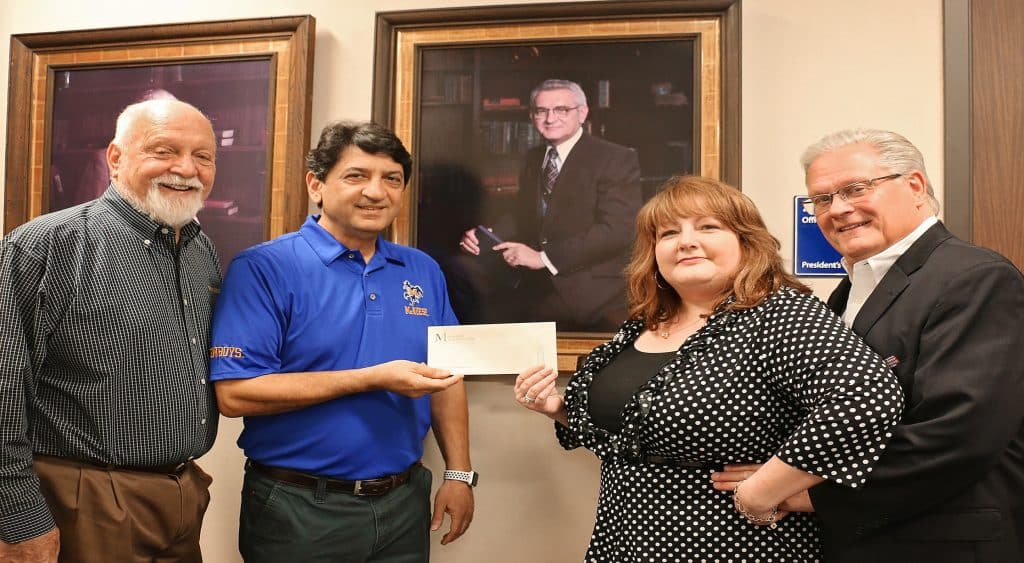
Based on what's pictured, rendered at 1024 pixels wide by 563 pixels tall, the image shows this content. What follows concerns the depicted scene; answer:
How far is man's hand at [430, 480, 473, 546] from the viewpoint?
2.18 m

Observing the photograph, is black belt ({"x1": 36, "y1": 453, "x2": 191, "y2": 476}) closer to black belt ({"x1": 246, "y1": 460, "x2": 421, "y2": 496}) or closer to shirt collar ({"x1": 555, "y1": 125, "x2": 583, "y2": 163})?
black belt ({"x1": 246, "y1": 460, "x2": 421, "y2": 496})

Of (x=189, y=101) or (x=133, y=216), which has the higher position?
(x=189, y=101)

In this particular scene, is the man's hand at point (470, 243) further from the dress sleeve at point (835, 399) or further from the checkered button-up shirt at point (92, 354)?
the dress sleeve at point (835, 399)

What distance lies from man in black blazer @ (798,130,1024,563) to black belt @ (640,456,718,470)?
0.61 feet

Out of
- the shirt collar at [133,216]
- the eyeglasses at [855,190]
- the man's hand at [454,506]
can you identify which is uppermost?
the eyeglasses at [855,190]

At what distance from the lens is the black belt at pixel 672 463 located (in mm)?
1547

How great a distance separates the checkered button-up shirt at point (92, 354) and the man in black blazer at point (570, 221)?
1.03 m

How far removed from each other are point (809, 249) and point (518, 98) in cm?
103

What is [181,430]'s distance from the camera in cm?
180

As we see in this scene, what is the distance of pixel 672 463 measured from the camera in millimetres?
1566

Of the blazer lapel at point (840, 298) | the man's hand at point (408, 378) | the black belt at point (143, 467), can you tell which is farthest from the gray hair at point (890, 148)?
the black belt at point (143, 467)

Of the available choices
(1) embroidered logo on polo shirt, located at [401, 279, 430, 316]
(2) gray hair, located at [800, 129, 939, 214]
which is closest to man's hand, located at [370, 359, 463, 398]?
(1) embroidered logo on polo shirt, located at [401, 279, 430, 316]

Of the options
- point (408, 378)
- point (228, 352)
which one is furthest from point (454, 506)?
point (228, 352)

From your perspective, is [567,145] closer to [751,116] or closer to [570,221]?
[570,221]
